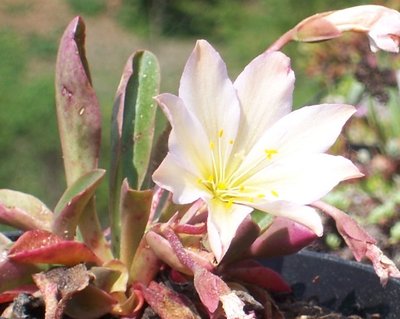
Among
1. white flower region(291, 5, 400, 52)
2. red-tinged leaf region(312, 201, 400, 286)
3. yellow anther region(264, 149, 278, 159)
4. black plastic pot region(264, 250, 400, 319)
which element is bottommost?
black plastic pot region(264, 250, 400, 319)

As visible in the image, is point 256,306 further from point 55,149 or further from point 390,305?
point 55,149

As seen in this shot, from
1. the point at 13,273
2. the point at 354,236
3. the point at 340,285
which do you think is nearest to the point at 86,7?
the point at 340,285

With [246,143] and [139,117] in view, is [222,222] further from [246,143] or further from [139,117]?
[139,117]

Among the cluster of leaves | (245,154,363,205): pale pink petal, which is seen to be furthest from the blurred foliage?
(245,154,363,205): pale pink petal

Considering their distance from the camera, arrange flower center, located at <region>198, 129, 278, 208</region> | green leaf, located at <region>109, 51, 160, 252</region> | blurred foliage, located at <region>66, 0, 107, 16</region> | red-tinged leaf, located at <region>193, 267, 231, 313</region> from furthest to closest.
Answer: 1. blurred foliage, located at <region>66, 0, 107, 16</region>
2. green leaf, located at <region>109, 51, 160, 252</region>
3. flower center, located at <region>198, 129, 278, 208</region>
4. red-tinged leaf, located at <region>193, 267, 231, 313</region>

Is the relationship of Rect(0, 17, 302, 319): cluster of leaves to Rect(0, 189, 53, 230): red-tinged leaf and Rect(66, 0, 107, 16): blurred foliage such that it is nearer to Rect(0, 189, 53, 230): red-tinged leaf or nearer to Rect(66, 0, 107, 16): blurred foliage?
Rect(0, 189, 53, 230): red-tinged leaf

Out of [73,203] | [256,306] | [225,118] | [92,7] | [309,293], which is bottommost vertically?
[92,7]

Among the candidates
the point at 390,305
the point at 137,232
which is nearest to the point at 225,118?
Answer: the point at 137,232

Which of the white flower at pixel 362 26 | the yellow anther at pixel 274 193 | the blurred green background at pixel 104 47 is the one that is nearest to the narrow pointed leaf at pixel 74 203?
the yellow anther at pixel 274 193
